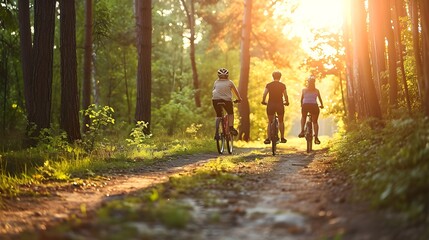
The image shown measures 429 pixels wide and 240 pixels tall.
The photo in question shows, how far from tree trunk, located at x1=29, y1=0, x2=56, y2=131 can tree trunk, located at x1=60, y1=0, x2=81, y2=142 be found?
392 mm

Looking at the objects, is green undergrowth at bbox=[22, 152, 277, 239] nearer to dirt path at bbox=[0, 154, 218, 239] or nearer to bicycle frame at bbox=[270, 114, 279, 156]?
dirt path at bbox=[0, 154, 218, 239]

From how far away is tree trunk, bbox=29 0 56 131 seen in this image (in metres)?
12.9

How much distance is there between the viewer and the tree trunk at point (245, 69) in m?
25.7

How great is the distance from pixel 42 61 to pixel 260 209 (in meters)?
9.50

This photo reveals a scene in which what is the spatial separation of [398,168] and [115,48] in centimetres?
3108

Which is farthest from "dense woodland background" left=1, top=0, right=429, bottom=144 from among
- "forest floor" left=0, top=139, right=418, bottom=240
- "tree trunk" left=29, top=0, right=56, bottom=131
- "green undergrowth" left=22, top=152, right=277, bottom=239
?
"green undergrowth" left=22, top=152, right=277, bottom=239

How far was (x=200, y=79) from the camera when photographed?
40.0 meters

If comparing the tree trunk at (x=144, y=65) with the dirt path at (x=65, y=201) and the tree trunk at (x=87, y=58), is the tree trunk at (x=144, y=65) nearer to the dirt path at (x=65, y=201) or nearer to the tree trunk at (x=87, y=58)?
the tree trunk at (x=87, y=58)

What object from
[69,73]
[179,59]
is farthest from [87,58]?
[179,59]

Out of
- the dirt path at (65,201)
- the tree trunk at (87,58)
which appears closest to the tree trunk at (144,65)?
the tree trunk at (87,58)

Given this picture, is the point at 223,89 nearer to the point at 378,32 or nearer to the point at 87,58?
the point at 378,32

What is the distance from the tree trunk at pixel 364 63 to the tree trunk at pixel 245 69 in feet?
40.2

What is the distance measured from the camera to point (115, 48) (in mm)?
34781

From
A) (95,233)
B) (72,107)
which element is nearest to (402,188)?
(95,233)
